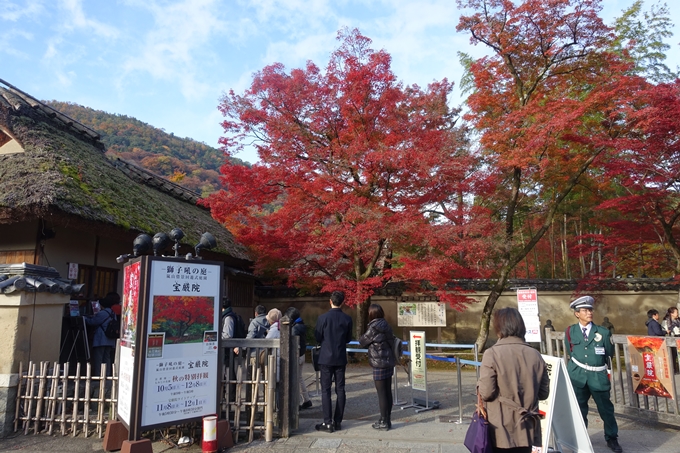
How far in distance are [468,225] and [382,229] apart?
2.12 metres

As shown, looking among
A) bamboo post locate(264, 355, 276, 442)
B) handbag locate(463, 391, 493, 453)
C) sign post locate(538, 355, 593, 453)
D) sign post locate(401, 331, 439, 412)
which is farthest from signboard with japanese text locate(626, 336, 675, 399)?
bamboo post locate(264, 355, 276, 442)

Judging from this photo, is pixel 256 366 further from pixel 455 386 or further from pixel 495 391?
pixel 455 386

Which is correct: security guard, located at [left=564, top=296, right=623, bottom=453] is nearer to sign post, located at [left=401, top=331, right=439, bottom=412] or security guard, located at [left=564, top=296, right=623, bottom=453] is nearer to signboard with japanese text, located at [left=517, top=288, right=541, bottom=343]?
sign post, located at [left=401, top=331, right=439, bottom=412]

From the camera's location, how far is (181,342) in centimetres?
470

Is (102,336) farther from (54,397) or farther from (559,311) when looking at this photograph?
(559,311)

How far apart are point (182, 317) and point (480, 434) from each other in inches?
125

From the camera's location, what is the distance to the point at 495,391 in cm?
306

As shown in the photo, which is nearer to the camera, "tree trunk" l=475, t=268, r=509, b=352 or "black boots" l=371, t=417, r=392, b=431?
"black boots" l=371, t=417, r=392, b=431

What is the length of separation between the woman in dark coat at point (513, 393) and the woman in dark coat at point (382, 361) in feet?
7.77

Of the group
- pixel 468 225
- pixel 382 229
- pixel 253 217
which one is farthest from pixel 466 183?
pixel 253 217

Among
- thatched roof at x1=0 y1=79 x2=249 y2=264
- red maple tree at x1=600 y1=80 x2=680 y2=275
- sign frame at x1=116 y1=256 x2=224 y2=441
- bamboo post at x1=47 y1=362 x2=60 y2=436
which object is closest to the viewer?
sign frame at x1=116 y1=256 x2=224 y2=441

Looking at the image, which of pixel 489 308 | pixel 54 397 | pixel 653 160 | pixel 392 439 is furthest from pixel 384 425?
pixel 653 160

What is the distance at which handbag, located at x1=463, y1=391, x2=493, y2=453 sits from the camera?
3.01 m

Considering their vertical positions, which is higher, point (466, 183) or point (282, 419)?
point (466, 183)
